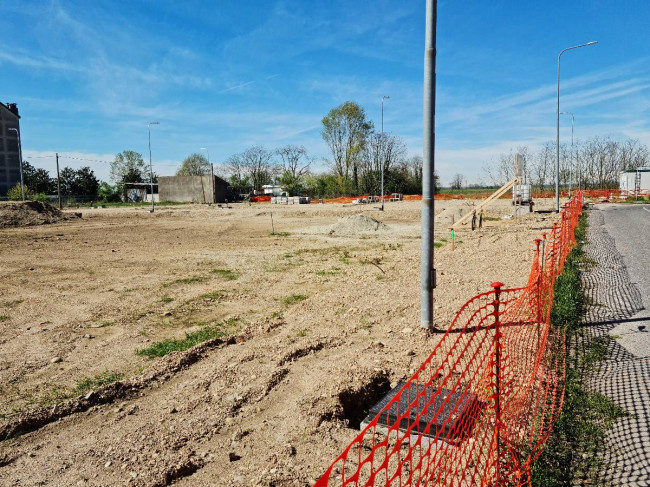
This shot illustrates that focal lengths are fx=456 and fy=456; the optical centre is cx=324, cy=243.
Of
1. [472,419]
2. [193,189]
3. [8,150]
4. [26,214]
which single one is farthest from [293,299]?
[8,150]

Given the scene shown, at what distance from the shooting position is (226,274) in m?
12.9

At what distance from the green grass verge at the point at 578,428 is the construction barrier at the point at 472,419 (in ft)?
0.31

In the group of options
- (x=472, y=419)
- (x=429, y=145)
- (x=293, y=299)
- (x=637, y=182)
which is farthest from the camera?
(x=637, y=182)

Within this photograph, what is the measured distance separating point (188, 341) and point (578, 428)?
539cm

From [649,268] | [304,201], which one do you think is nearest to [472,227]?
[649,268]

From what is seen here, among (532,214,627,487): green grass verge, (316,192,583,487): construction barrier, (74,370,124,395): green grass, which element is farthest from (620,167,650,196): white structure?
(74,370,124,395): green grass

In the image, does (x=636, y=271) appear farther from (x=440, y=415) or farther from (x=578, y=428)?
(x=440, y=415)

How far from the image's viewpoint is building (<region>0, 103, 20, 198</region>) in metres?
73.0

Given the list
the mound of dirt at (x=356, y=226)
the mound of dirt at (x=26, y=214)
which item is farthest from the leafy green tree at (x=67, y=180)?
the mound of dirt at (x=356, y=226)

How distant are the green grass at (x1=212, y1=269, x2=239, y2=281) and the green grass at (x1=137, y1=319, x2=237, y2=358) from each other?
4178 mm

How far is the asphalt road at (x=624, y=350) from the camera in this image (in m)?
3.71

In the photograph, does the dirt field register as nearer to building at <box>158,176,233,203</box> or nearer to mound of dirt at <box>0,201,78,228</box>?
mound of dirt at <box>0,201,78,228</box>

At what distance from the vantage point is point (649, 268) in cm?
1124

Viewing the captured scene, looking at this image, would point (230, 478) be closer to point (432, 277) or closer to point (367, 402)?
point (367, 402)
